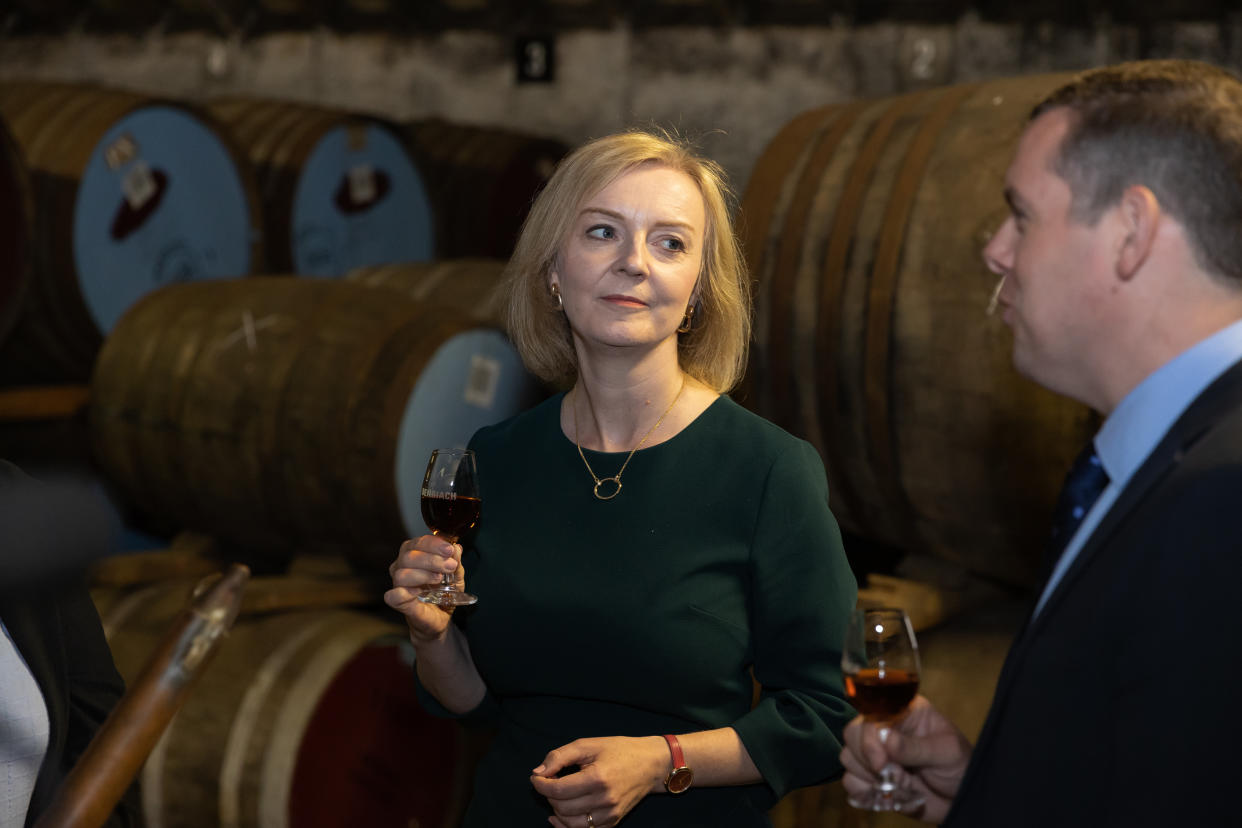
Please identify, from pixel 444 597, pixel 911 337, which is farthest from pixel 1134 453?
pixel 911 337

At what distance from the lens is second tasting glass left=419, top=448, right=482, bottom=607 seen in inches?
56.4

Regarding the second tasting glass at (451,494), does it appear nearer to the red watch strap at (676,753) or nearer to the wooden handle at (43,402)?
the red watch strap at (676,753)

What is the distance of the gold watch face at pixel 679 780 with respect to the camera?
1.39 metres

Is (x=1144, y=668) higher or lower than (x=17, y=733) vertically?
higher

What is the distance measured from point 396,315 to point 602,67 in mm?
4326

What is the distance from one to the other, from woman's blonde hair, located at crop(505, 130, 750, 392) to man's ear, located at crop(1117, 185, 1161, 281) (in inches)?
29.2

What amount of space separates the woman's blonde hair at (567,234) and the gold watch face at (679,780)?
572 mm

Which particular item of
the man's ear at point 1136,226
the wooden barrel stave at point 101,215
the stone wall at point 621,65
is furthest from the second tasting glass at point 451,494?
the stone wall at point 621,65

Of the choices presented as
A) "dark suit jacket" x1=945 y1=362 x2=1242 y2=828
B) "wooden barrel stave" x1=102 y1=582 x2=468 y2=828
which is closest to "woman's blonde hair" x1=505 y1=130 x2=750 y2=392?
"dark suit jacket" x1=945 y1=362 x2=1242 y2=828

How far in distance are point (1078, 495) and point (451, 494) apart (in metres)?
0.72

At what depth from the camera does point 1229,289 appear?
3.05 ft

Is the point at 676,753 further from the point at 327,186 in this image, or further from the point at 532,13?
the point at 532,13

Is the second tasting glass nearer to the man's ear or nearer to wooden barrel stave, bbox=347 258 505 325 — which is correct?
the man's ear

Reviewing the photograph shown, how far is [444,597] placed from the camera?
4.53 feet
